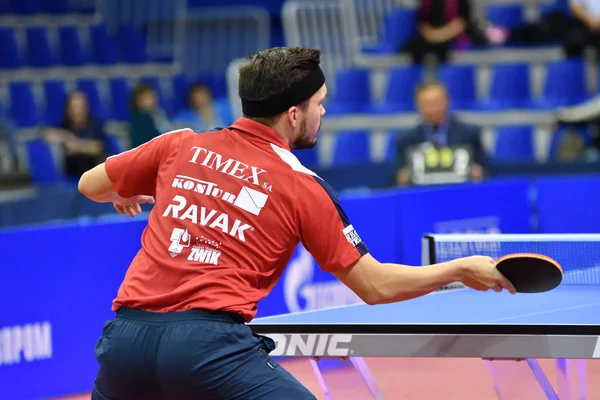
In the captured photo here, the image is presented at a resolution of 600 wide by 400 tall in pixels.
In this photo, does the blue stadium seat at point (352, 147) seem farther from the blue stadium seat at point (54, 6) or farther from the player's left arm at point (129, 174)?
the player's left arm at point (129, 174)

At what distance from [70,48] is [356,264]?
10835 mm

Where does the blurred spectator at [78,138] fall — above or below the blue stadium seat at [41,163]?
above

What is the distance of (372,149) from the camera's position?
11.0 m

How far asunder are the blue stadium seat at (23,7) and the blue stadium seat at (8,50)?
0.77 metres

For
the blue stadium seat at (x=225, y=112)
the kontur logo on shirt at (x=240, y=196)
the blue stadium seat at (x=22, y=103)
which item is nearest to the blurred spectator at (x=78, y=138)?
the blue stadium seat at (x=225, y=112)

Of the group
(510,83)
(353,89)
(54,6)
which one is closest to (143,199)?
(510,83)

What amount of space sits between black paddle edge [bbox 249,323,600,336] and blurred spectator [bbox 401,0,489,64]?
840 cm

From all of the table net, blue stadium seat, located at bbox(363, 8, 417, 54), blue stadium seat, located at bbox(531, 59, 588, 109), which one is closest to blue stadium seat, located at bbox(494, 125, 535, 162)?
blue stadium seat, located at bbox(531, 59, 588, 109)

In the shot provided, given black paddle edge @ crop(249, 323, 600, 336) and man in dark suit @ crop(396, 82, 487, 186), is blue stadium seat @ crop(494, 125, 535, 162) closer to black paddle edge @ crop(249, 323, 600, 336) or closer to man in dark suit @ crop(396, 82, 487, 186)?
man in dark suit @ crop(396, 82, 487, 186)

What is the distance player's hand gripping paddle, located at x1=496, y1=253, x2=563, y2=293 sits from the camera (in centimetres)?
281

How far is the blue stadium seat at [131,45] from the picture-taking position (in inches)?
540

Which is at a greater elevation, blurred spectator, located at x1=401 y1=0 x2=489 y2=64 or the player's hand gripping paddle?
the player's hand gripping paddle

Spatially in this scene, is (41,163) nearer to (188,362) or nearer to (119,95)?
(119,95)

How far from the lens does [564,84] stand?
35.8 feet
